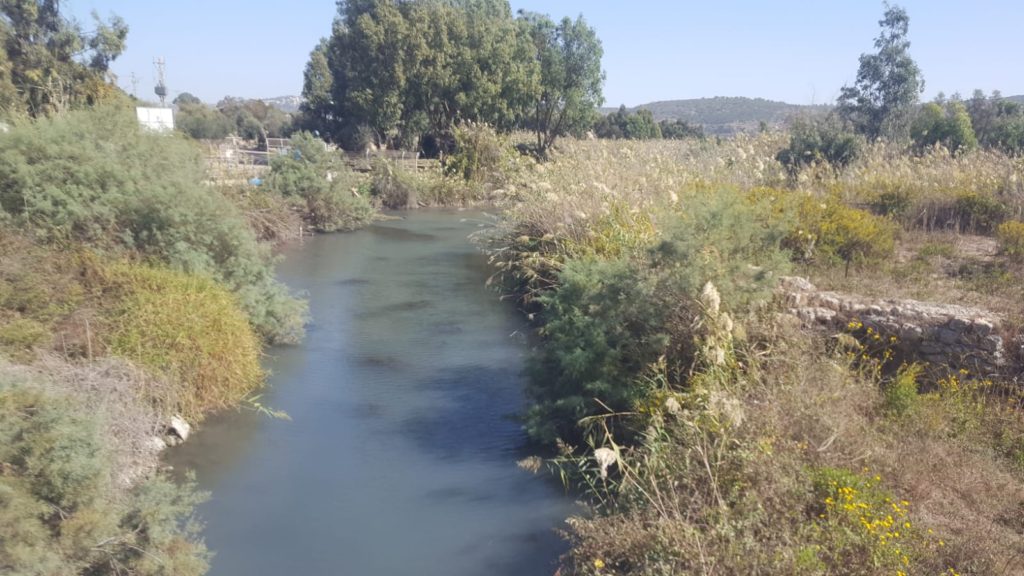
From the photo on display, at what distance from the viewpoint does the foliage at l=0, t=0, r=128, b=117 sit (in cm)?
2248

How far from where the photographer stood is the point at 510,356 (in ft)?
35.8

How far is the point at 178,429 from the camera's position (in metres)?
7.77

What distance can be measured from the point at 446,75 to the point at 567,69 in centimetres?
714

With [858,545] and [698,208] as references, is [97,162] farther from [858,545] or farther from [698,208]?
[858,545]

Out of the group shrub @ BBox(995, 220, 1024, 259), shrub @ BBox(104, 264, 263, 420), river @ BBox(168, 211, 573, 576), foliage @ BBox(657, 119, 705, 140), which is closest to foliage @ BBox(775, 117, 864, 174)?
shrub @ BBox(995, 220, 1024, 259)

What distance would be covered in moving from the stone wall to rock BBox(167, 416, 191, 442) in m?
6.26

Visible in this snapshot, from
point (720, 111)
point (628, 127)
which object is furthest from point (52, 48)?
point (720, 111)

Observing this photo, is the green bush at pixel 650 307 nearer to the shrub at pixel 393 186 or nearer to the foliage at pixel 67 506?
the foliage at pixel 67 506

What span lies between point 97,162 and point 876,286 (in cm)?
950

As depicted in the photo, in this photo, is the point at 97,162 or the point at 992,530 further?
the point at 97,162

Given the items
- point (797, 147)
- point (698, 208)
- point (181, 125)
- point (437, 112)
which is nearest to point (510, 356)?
point (698, 208)

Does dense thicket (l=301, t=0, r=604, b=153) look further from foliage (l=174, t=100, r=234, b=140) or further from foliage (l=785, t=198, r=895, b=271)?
foliage (l=785, t=198, r=895, b=271)

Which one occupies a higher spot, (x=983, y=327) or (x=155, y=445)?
(x=983, y=327)

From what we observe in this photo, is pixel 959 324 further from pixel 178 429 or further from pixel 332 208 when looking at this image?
pixel 332 208
